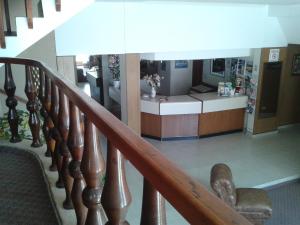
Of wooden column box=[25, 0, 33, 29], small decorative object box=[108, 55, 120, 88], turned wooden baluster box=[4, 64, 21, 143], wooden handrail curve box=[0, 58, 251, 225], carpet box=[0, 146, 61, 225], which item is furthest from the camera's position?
small decorative object box=[108, 55, 120, 88]

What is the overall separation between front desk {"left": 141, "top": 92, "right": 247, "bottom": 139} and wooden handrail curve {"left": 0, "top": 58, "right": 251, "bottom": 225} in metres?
6.54

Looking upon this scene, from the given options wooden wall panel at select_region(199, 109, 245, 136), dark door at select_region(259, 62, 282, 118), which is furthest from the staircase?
dark door at select_region(259, 62, 282, 118)

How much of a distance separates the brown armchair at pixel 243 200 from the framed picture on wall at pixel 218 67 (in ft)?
17.8

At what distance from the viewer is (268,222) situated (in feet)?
14.6

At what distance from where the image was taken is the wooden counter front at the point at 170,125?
741 cm

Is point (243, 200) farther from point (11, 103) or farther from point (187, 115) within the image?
point (187, 115)

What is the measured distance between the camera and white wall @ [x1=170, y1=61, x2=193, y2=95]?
9695 millimetres

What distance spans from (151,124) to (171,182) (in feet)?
23.1


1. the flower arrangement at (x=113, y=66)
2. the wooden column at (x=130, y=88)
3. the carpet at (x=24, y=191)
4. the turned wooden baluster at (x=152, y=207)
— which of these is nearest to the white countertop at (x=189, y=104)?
the wooden column at (x=130, y=88)

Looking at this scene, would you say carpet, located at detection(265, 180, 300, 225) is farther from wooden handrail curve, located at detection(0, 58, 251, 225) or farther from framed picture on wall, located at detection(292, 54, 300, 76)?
wooden handrail curve, located at detection(0, 58, 251, 225)

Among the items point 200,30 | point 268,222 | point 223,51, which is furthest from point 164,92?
point 268,222

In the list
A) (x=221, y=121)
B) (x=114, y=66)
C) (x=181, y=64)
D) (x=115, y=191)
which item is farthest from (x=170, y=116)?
(x=115, y=191)

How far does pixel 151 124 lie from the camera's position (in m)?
7.53

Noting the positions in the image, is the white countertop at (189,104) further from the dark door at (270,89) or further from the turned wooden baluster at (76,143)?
the turned wooden baluster at (76,143)
